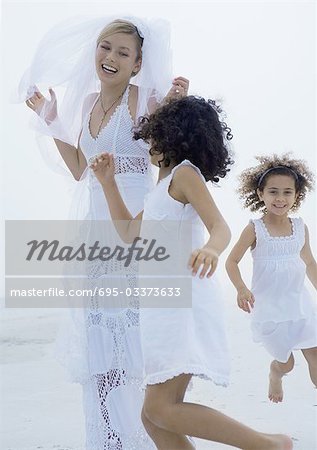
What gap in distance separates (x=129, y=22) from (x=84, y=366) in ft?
4.07

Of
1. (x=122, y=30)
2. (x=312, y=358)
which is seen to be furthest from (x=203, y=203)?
(x=312, y=358)

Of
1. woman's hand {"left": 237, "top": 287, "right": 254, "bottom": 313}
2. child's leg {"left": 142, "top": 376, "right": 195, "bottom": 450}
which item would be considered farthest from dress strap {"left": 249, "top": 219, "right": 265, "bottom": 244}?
child's leg {"left": 142, "top": 376, "right": 195, "bottom": 450}

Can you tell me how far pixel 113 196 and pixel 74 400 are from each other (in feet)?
5.85

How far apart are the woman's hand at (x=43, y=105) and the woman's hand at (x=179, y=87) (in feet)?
1.55

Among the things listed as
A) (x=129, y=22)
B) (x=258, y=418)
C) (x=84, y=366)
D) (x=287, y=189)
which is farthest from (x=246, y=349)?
(x=129, y=22)

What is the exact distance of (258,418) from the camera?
355cm

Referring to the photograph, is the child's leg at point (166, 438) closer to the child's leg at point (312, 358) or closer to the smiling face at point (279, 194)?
the child's leg at point (312, 358)

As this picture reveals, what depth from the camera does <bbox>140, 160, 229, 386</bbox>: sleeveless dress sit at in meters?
2.26

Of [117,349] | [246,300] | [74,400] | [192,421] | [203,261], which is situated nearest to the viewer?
[203,261]

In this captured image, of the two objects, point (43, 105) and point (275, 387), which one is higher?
point (43, 105)

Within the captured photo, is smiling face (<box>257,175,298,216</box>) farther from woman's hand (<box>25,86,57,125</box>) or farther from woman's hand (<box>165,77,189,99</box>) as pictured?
woman's hand (<box>25,86,57,125</box>)

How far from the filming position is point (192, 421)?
225 centimetres

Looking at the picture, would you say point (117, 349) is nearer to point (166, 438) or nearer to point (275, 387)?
point (166, 438)

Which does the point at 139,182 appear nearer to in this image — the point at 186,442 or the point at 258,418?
the point at 186,442
